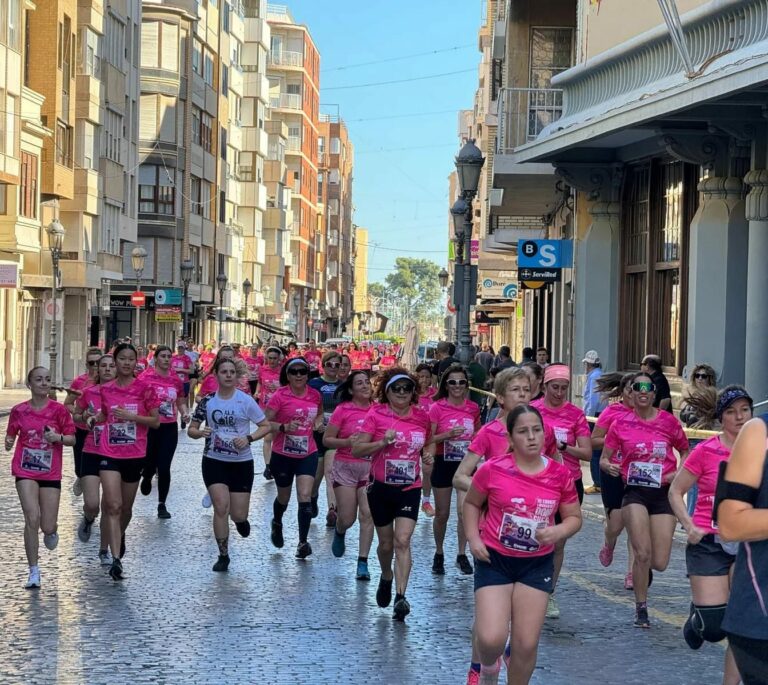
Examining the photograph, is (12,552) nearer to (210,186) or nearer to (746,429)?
(746,429)

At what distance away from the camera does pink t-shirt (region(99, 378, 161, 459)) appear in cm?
1211

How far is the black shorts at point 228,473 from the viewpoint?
12.4 metres

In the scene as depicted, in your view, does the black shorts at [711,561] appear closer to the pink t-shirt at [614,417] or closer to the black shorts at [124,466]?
the pink t-shirt at [614,417]

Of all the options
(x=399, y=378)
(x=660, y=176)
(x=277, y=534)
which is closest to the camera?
(x=399, y=378)

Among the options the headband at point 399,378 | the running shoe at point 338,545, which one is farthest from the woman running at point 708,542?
the running shoe at point 338,545

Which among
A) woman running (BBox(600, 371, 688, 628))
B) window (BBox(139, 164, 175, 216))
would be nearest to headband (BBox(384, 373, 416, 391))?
woman running (BBox(600, 371, 688, 628))

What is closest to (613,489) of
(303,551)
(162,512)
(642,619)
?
(642,619)

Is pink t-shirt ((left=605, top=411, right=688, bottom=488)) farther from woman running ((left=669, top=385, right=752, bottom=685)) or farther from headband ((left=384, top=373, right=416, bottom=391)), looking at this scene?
woman running ((left=669, top=385, right=752, bottom=685))

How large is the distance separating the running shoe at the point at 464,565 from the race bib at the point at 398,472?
1945mm

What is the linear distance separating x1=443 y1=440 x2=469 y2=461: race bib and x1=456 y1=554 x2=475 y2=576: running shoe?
0.81 m

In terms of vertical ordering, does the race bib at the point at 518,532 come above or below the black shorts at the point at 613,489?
above

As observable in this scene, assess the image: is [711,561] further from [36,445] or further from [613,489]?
[36,445]

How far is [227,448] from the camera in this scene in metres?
12.3

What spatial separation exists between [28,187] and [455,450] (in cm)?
3846
